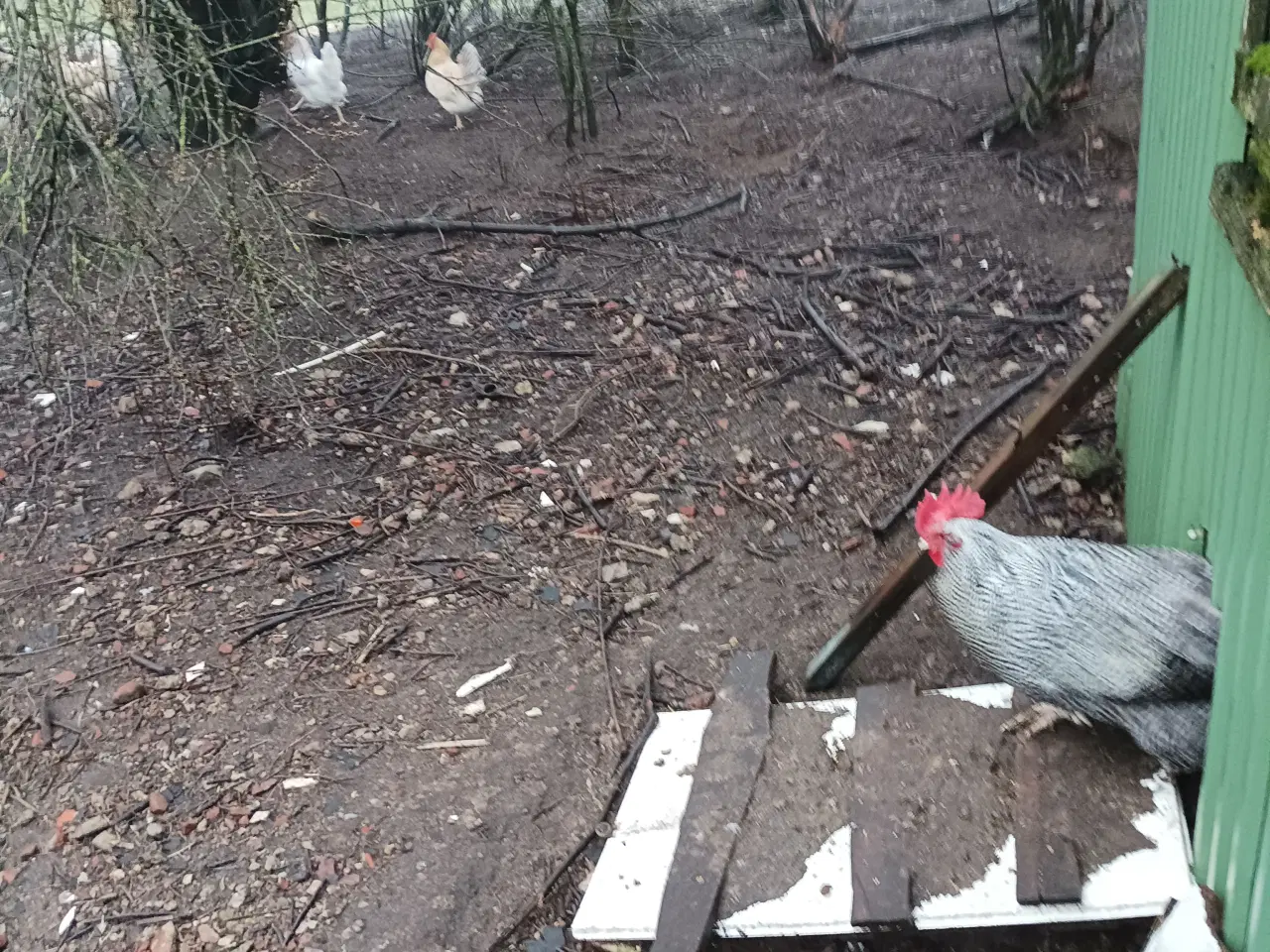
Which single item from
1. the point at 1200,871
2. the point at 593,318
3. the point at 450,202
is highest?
the point at 450,202

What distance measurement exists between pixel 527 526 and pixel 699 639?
91 centimetres

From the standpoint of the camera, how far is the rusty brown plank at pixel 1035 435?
2.35m

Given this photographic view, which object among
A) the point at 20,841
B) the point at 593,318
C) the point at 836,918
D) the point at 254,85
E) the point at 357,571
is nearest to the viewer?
the point at 836,918

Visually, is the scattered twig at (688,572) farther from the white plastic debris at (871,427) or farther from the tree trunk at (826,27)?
the tree trunk at (826,27)

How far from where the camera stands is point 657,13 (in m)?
8.80

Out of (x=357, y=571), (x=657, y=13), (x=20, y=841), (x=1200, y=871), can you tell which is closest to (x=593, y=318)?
(x=357, y=571)

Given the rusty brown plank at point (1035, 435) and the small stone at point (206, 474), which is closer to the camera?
the rusty brown plank at point (1035, 435)

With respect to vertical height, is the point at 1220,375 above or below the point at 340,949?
above

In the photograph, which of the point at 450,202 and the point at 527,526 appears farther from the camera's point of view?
the point at 450,202

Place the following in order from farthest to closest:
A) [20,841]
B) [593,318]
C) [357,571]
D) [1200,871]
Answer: [593,318]
[357,571]
[20,841]
[1200,871]

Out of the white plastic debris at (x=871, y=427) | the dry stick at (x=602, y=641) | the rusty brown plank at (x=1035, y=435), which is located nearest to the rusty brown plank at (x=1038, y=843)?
the rusty brown plank at (x=1035, y=435)

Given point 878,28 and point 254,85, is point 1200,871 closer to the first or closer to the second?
point 254,85

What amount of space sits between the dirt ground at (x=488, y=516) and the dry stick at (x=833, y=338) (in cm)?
5

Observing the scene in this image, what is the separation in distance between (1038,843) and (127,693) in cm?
267
